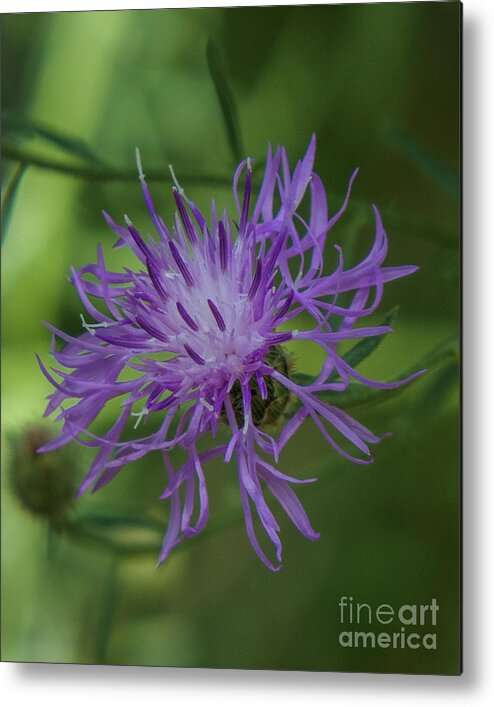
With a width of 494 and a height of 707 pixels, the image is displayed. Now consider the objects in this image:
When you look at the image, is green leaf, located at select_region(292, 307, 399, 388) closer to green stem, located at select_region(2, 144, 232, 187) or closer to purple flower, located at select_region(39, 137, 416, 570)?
purple flower, located at select_region(39, 137, 416, 570)

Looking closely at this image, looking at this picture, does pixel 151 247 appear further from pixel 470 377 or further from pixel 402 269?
pixel 470 377

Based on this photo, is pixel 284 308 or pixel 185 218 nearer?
pixel 284 308

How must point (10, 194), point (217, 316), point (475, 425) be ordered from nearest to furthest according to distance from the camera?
1. point (217, 316)
2. point (475, 425)
3. point (10, 194)

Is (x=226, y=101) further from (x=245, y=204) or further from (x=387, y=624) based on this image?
(x=387, y=624)

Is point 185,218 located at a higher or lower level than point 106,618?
higher

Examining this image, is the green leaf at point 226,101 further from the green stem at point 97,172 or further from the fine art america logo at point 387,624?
the fine art america logo at point 387,624

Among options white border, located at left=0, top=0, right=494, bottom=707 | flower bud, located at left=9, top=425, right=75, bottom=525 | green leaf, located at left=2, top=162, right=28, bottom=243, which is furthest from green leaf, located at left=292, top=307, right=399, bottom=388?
green leaf, located at left=2, top=162, right=28, bottom=243

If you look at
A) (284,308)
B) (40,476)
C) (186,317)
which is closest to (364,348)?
(284,308)
